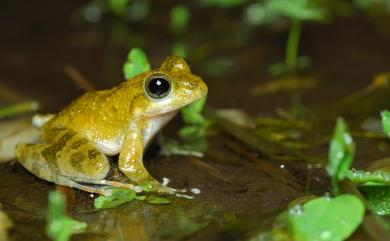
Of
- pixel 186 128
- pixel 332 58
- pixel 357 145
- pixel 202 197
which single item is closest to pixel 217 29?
pixel 332 58

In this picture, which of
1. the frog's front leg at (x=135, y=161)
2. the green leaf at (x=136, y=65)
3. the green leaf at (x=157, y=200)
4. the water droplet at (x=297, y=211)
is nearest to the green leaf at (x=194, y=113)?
the green leaf at (x=136, y=65)

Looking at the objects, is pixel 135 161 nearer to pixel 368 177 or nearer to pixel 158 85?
pixel 158 85

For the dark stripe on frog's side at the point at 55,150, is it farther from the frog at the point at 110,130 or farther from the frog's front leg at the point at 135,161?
the frog's front leg at the point at 135,161

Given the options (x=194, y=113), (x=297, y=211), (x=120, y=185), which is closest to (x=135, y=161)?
(x=120, y=185)

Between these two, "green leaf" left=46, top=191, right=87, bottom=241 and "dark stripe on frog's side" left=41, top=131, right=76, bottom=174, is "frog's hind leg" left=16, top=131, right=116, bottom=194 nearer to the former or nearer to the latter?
"dark stripe on frog's side" left=41, top=131, right=76, bottom=174

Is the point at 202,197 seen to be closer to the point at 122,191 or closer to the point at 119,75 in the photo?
the point at 122,191

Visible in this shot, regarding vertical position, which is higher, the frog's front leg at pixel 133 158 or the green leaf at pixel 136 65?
the green leaf at pixel 136 65
